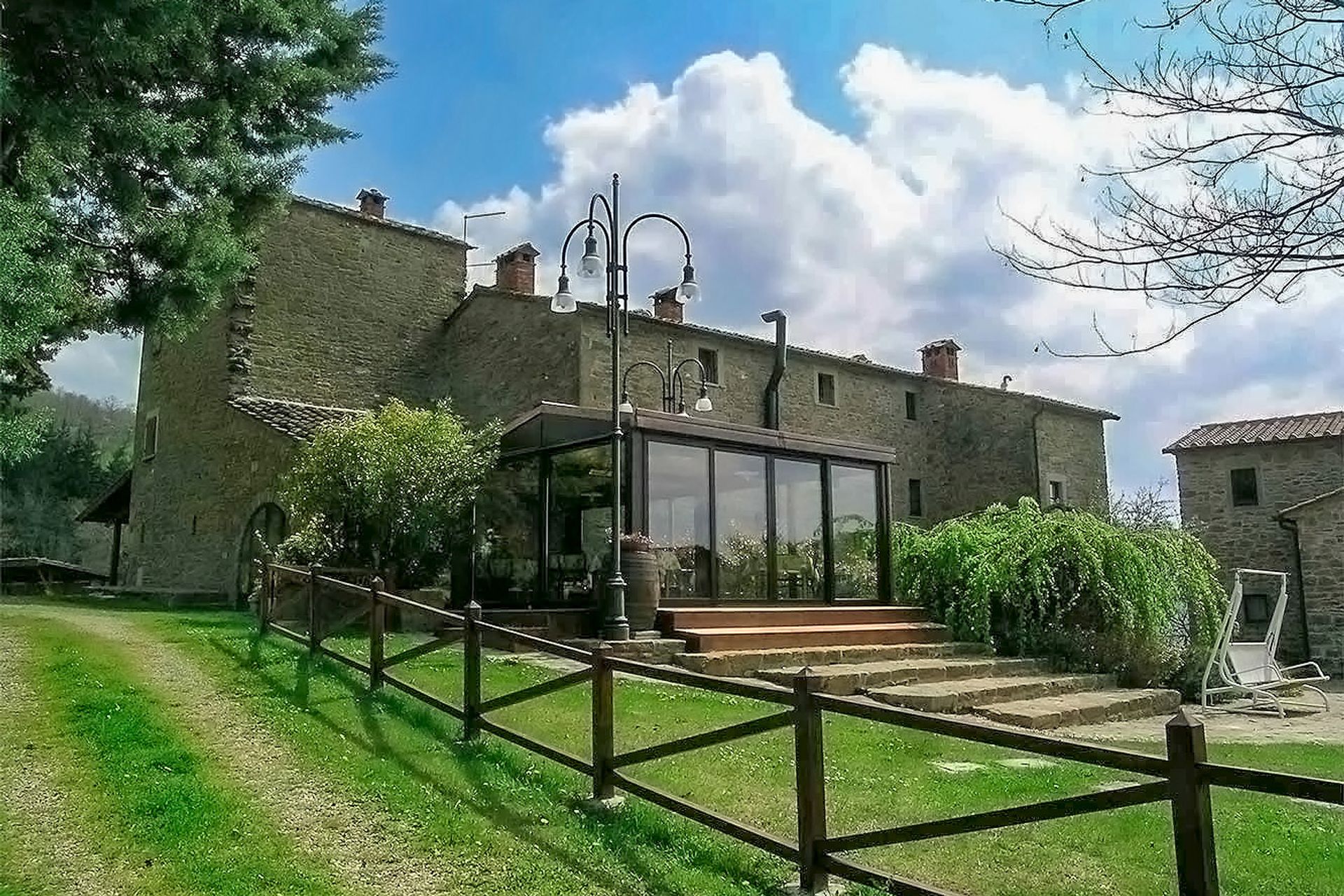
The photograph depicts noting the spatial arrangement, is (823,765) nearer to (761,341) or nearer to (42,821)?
(42,821)

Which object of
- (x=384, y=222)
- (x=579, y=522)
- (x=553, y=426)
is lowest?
(x=579, y=522)

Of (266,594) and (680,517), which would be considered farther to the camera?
(680,517)

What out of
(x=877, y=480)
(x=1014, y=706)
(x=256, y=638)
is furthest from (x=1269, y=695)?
(x=256, y=638)

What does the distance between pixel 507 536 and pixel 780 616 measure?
345 centimetres

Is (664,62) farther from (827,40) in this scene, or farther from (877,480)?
(877,480)

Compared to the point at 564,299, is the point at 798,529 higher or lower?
lower

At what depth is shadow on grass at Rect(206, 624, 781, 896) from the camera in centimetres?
425

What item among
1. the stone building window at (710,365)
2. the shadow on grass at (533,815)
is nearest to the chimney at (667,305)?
the stone building window at (710,365)

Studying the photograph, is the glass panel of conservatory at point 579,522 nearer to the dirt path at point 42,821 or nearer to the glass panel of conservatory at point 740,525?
the glass panel of conservatory at point 740,525

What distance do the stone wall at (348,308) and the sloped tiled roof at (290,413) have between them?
1.50 feet

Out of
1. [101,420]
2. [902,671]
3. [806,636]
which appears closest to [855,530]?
[806,636]

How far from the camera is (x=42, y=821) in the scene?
4.61m

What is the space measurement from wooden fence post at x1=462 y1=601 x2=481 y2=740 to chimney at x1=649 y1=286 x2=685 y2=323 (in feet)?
49.3

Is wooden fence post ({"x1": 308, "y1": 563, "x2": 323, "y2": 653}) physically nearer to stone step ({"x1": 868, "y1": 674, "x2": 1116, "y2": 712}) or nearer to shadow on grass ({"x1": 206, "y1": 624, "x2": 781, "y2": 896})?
shadow on grass ({"x1": 206, "y1": 624, "x2": 781, "y2": 896})
